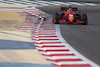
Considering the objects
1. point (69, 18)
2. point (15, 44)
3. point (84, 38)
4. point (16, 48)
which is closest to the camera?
point (16, 48)

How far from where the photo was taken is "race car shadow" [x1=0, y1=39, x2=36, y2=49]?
11.1 m

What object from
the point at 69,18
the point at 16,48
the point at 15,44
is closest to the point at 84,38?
the point at 15,44

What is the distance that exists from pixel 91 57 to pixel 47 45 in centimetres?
232

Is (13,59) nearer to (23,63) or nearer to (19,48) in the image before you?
(23,63)

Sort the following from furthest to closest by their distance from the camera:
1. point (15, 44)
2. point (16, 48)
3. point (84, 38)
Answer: point (84, 38) < point (15, 44) < point (16, 48)

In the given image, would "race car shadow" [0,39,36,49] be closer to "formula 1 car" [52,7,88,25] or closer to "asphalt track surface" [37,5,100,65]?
"asphalt track surface" [37,5,100,65]

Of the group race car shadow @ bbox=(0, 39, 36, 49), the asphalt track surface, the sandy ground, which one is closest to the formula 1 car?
the asphalt track surface

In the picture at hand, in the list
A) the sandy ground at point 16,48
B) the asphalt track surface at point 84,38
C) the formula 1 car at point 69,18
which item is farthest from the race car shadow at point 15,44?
the formula 1 car at point 69,18

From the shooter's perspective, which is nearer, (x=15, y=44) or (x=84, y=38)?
(x=15, y=44)

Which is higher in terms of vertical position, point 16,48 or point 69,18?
point 16,48

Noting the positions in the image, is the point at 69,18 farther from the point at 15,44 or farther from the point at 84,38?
the point at 15,44

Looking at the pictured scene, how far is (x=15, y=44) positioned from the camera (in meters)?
11.6

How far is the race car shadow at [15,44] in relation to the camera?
11.1 meters

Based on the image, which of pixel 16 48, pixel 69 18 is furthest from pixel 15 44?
pixel 69 18
